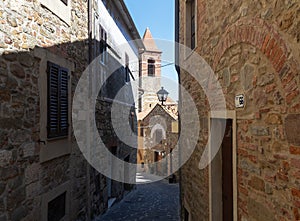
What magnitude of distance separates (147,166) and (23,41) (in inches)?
732

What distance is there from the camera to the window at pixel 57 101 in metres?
4.46

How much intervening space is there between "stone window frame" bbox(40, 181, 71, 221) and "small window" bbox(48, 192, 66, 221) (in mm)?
70

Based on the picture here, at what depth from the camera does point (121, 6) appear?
978 centimetres

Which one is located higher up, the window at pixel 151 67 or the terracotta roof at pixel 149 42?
the terracotta roof at pixel 149 42

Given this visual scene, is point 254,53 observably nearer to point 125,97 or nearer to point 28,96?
point 28,96

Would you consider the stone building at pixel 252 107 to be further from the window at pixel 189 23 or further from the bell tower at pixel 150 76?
the bell tower at pixel 150 76

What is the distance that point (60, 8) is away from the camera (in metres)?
4.92

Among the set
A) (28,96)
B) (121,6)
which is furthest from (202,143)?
(121,6)

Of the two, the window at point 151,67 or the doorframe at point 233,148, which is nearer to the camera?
the doorframe at point 233,148

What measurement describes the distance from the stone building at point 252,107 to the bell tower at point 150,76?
64.4ft

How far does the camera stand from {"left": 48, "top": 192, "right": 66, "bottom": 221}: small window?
180 inches

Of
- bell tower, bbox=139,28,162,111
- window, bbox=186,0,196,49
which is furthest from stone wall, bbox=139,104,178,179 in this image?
window, bbox=186,0,196,49

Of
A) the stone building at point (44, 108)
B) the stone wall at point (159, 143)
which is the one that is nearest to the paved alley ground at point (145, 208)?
the stone building at point (44, 108)

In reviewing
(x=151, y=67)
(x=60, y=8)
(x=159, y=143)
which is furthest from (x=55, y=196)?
(x=151, y=67)
